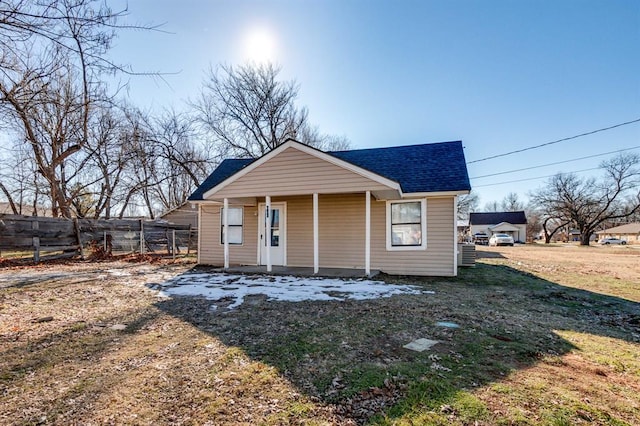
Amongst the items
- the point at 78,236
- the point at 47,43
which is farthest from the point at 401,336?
the point at 78,236

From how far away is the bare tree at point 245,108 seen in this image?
21.3 metres

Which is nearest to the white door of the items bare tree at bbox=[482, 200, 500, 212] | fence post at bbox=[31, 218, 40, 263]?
fence post at bbox=[31, 218, 40, 263]

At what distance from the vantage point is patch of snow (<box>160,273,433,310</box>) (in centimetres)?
623

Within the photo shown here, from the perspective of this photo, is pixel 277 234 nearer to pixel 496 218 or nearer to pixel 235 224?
pixel 235 224

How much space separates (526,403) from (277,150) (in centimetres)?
773

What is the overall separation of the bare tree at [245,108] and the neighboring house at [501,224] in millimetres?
44102

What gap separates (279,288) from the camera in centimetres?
702

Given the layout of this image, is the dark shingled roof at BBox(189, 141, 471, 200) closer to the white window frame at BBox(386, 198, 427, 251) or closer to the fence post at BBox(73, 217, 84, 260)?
the white window frame at BBox(386, 198, 427, 251)

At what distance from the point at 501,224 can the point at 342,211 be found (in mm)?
51014

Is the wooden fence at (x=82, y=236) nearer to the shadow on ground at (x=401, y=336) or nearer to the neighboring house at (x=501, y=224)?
the shadow on ground at (x=401, y=336)

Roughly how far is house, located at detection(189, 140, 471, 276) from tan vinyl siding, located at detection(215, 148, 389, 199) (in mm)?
28

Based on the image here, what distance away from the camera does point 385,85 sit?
13398 mm

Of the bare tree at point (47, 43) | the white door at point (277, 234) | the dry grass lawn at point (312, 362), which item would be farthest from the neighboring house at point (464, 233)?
the bare tree at point (47, 43)

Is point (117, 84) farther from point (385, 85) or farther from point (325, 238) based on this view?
point (385, 85)
